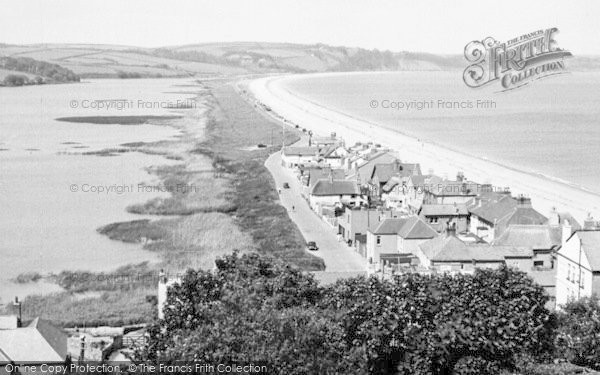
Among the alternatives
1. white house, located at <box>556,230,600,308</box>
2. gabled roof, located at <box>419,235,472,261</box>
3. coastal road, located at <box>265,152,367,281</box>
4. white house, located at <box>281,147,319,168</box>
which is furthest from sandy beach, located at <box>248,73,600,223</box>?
white house, located at <box>556,230,600,308</box>

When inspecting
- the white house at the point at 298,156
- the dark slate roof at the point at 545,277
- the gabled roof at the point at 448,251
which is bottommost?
the white house at the point at 298,156

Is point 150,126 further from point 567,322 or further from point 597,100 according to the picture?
point 597,100

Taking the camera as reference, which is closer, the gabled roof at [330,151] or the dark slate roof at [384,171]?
the dark slate roof at [384,171]

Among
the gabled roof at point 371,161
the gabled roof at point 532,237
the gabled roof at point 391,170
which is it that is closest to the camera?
the gabled roof at point 532,237

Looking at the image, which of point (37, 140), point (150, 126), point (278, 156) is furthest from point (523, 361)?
point (150, 126)

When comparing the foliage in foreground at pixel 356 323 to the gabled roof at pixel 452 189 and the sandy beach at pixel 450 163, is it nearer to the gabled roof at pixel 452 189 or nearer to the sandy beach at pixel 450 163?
the gabled roof at pixel 452 189

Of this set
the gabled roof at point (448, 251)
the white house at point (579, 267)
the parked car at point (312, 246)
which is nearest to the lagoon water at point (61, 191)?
the parked car at point (312, 246)
